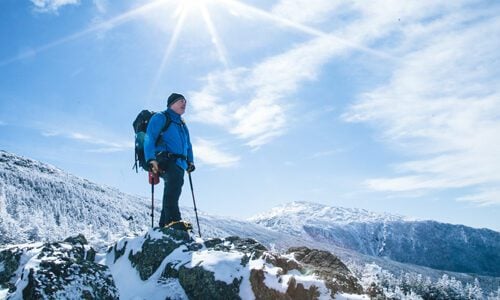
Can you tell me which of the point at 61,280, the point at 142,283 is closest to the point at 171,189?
the point at 142,283

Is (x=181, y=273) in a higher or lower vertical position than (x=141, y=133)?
lower

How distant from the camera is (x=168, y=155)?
11539mm

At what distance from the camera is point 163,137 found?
38.4ft

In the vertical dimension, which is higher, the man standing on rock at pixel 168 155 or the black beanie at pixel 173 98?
the black beanie at pixel 173 98

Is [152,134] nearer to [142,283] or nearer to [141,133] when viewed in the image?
[141,133]

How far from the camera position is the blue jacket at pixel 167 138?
11.4 m

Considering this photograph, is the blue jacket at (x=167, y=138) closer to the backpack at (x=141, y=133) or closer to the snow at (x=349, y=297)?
the backpack at (x=141, y=133)

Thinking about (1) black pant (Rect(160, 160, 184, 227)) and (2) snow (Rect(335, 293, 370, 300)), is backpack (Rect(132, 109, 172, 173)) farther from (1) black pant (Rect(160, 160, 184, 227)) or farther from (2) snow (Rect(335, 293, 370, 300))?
(2) snow (Rect(335, 293, 370, 300))

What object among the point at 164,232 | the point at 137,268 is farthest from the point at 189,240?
the point at 137,268

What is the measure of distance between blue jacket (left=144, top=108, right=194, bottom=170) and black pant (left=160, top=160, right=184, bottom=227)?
277 mm

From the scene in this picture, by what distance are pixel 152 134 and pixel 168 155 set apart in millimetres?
723

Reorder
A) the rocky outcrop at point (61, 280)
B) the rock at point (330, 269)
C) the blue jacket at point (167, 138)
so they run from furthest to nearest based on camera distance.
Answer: the blue jacket at point (167, 138), the rock at point (330, 269), the rocky outcrop at point (61, 280)

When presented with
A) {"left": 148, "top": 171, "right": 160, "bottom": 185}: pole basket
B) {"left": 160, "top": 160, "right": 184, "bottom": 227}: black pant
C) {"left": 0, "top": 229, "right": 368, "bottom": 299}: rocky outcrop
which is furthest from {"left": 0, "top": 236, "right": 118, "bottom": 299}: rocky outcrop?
{"left": 148, "top": 171, "right": 160, "bottom": 185}: pole basket

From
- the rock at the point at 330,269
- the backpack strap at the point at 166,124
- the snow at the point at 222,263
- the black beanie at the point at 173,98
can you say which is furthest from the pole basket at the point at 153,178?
the rock at the point at 330,269
